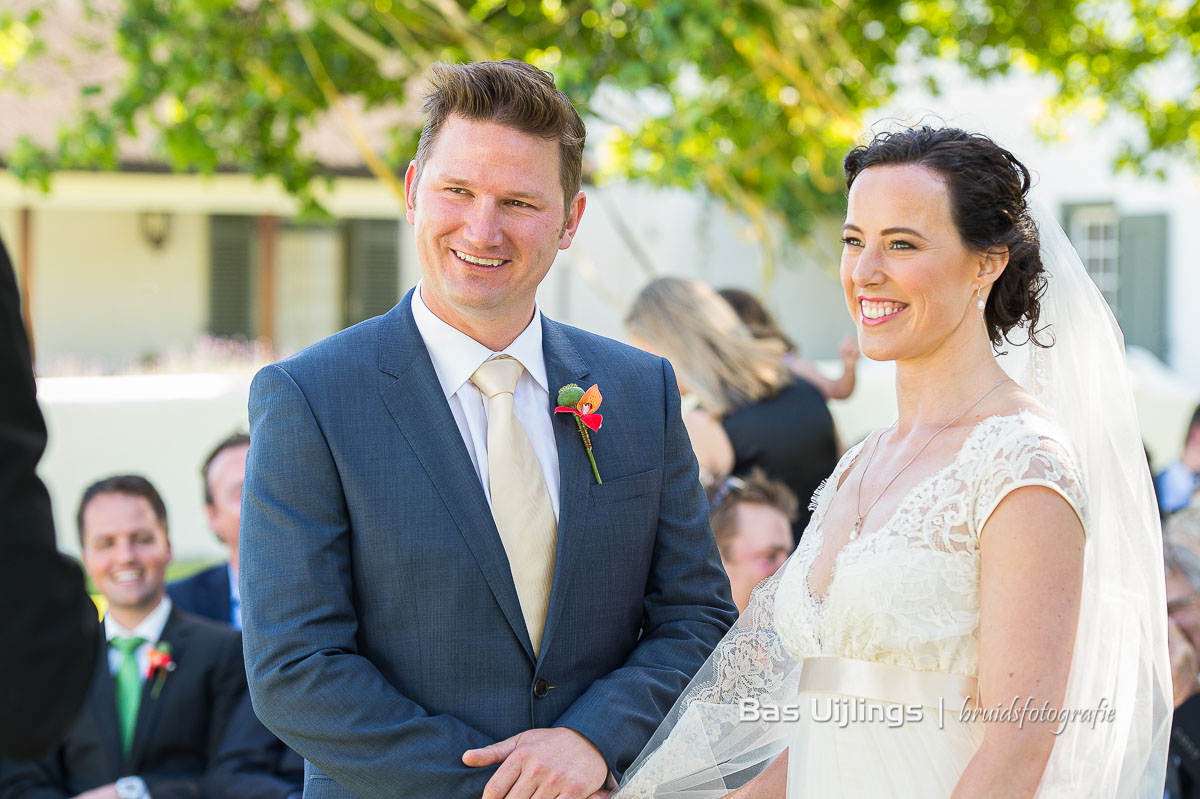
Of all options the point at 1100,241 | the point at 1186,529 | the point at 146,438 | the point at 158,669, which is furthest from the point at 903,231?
the point at 1100,241

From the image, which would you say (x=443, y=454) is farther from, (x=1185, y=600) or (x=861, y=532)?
(x=1185, y=600)

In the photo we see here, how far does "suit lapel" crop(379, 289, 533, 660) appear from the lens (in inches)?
93.4

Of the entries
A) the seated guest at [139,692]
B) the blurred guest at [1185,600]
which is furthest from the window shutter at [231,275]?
the blurred guest at [1185,600]

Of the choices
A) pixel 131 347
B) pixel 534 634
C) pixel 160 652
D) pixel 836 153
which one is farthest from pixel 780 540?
pixel 131 347

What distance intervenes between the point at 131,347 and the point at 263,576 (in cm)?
1392

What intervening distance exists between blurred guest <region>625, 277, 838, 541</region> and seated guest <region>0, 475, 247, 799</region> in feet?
6.47

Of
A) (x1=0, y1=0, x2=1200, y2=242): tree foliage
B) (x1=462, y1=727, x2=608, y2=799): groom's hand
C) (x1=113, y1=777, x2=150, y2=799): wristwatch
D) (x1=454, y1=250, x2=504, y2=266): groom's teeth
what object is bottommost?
(x1=113, y1=777, x2=150, y2=799): wristwatch

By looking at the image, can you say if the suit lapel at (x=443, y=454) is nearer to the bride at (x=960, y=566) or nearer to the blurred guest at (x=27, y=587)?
the bride at (x=960, y=566)

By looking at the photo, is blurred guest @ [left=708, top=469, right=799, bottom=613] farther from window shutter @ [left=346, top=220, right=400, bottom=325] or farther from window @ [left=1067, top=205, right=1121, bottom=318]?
window @ [left=1067, top=205, right=1121, bottom=318]

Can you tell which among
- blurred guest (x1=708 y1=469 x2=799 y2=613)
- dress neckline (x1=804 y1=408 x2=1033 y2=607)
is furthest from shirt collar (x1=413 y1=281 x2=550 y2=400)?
blurred guest (x1=708 y1=469 x2=799 y2=613)

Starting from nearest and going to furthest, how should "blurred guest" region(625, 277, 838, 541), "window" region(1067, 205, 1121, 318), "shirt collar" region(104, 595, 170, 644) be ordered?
"shirt collar" region(104, 595, 170, 644) < "blurred guest" region(625, 277, 838, 541) < "window" region(1067, 205, 1121, 318)

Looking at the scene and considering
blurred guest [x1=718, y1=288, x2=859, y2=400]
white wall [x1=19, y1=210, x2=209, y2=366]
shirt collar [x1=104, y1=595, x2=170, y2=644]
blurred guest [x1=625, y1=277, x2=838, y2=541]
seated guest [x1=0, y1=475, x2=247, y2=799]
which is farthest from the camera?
white wall [x1=19, y1=210, x2=209, y2=366]

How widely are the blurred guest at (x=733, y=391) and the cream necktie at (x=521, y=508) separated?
88.3 inches

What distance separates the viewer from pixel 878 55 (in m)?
9.52
